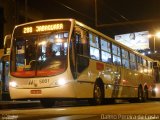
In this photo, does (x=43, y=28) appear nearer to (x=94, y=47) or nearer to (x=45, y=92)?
(x=94, y=47)

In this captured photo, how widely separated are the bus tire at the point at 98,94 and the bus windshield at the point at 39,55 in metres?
2.56

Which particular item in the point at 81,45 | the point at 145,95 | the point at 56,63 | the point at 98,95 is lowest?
the point at 145,95

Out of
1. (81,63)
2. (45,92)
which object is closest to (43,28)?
(81,63)

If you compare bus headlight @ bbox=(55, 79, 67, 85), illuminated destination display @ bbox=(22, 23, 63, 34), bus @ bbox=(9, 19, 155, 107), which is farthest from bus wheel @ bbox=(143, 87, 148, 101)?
bus headlight @ bbox=(55, 79, 67, 85)

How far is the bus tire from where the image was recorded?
1777 cm

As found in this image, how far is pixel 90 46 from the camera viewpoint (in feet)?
58.0

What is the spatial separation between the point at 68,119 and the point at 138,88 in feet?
54.2

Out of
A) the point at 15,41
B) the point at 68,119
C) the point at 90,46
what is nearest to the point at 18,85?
the point at 15,41

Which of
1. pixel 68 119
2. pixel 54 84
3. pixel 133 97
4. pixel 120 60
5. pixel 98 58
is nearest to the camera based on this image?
pixel 68 119

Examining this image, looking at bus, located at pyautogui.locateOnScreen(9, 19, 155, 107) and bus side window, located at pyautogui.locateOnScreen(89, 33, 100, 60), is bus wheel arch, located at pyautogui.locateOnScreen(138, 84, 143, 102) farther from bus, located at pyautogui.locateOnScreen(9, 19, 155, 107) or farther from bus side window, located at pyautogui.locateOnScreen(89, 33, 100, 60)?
bus side window, located at pyautogui.locateOnScreen(89, 33, 100, 60)

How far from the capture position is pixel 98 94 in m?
18.1

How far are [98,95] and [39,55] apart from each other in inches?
132

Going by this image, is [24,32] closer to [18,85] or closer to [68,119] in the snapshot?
[18,85]

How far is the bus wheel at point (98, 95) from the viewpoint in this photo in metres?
17.8
